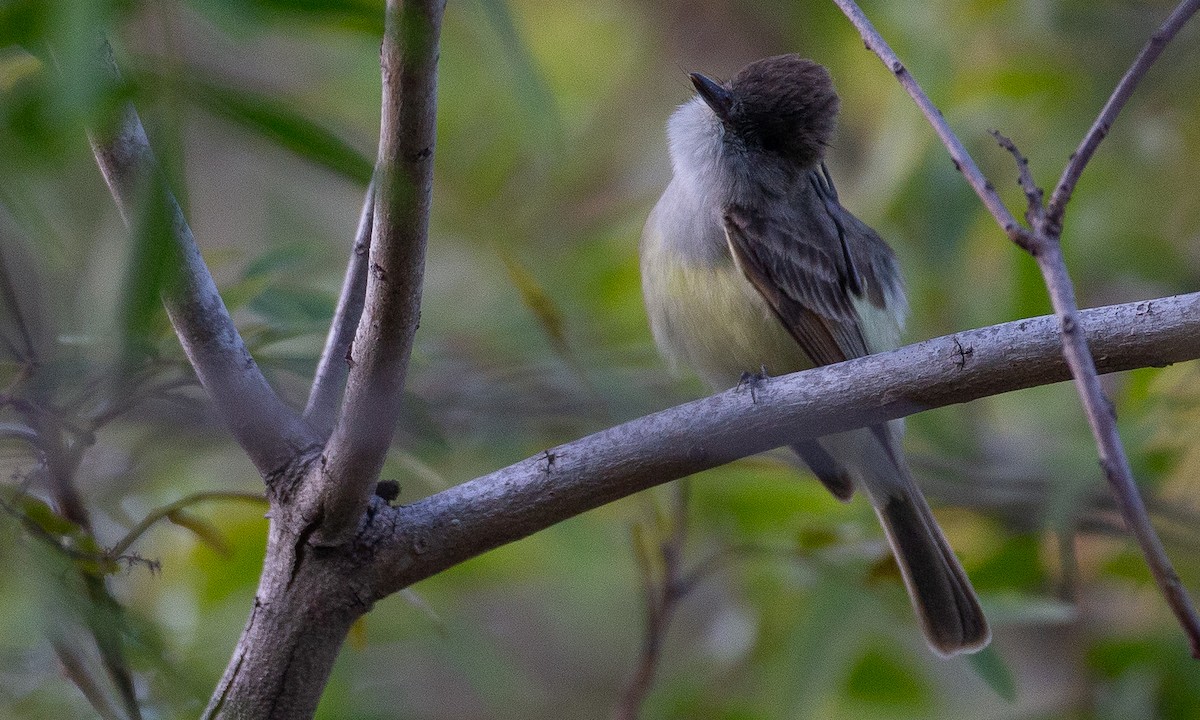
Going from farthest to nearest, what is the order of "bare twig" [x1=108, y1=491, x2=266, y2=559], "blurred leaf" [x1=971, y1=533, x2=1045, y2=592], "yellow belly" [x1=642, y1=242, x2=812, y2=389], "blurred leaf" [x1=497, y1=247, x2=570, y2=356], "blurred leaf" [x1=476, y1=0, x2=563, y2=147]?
"blurred leaf" [x1=971, y1=533, x2=1045, y2=592]
"yellow belly" [x1=642, y1=242, x2=812, y2=389]
"blurred leaf" [x1=497, y1=247, x2=570, y2=356]
"bare twig" [x1=108, y1=491, x2=266, y2=559]
"blurred leaf" [x1=476, y1=0, x2=563, y2=147]

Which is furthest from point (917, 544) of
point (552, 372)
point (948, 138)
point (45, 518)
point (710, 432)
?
point (45, 518)

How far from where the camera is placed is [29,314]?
7.94 ft

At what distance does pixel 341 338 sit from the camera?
2.27m

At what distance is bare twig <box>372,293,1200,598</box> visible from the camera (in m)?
1.97

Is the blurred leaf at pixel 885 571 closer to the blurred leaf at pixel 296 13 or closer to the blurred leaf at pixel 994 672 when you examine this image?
the blurred leaf at pixel 994 672

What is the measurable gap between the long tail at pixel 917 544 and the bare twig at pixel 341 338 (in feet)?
5.65

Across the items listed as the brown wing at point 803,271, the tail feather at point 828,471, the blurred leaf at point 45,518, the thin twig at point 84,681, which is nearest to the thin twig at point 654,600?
the tail feather at point 828,471

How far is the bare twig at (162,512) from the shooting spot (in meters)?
2.04

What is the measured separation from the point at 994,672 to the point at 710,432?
1359mm

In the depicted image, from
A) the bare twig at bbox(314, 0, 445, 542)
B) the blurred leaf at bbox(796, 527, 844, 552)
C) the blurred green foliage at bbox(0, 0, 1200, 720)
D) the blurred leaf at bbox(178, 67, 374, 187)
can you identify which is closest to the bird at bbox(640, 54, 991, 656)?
the blurred green foliage at bbox(0, 0, 1200, 720)

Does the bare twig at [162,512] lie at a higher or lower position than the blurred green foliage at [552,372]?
lower

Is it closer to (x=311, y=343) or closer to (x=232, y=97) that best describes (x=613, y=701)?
(x=311, y=343)

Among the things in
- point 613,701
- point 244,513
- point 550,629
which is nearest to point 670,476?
point 244,513

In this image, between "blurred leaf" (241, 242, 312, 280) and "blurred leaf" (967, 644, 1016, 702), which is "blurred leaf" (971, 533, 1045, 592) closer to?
"blurred leaf" (967, 644, 1016, 702)
